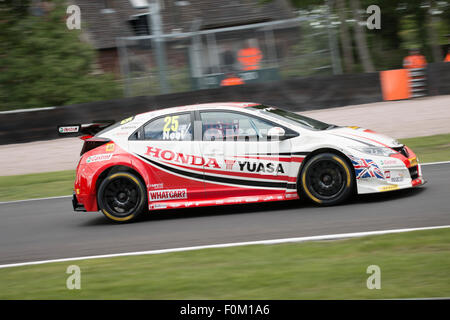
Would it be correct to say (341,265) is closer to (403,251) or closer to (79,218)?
(403,251)

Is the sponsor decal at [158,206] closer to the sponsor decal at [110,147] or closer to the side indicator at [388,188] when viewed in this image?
the sponsor decal at [110,147]

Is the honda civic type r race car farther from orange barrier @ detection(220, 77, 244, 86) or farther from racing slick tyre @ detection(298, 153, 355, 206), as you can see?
orange barrier @ detection(220, 77, 244, 86)

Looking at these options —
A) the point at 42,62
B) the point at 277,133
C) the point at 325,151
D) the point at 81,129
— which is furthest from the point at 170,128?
the point at 42,62

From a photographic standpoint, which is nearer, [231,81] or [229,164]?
[229,164]

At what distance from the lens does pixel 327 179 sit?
7.95 m

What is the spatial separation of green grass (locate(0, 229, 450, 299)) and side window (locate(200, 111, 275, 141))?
2085 mm

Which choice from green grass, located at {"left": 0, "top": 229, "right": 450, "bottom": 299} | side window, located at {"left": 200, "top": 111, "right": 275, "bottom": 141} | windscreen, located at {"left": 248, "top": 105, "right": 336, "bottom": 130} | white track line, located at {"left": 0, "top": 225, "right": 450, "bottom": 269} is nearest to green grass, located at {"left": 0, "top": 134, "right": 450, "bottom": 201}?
windscreen, located at {"left": 248, "top": 105, "right": 336, "bottom": 130}

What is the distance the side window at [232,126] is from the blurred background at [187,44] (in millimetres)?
11587

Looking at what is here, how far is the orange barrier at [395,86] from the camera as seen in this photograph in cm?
1933

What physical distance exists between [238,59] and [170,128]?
509 inches

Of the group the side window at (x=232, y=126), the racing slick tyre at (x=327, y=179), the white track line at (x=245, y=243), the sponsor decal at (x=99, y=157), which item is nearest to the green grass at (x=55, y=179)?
the sponsor decal at (x=99, y=157)

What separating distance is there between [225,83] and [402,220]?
14.5 m

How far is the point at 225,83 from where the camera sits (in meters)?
21.0

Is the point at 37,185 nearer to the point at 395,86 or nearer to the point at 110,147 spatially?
the point at 110,147
